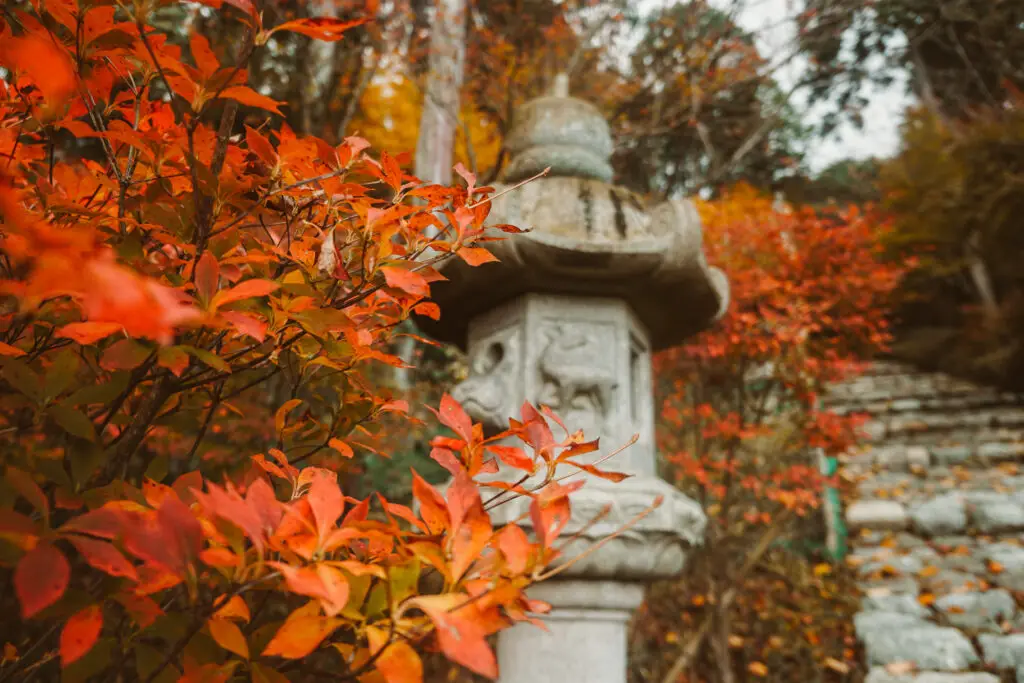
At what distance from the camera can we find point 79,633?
0.55m

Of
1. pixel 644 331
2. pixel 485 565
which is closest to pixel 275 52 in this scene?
pixel 644 331

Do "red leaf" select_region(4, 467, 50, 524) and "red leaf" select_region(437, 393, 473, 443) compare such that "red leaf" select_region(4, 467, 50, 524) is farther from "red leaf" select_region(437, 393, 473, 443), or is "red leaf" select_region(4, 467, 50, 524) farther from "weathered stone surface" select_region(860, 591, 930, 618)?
"weathered stone surface" select_region(860, 591, 930, 618)

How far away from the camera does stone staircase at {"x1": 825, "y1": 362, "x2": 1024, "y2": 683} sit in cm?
325

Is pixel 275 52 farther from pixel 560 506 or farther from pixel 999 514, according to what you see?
pixel 999 514

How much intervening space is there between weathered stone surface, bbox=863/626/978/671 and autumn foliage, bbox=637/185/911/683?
0.41 m

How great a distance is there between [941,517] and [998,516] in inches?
12.7

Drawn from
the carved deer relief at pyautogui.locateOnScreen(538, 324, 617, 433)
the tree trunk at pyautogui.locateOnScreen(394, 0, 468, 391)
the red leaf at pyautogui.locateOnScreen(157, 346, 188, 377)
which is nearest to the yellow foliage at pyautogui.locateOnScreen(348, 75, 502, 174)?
the tree trunk at pyautogui.locateOnScreen(394, 0, 468, 391)

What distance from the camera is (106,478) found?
88cm

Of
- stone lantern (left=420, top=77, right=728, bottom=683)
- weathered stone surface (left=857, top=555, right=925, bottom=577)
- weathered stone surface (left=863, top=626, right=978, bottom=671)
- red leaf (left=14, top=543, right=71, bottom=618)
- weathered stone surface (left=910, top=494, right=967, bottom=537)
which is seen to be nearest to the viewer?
red leaf (left=14, top=543, right=71, bottom=618)

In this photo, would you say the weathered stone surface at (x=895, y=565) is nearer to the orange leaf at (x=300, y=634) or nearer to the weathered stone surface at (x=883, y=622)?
the weathered stone surface at (x=883, y=622)

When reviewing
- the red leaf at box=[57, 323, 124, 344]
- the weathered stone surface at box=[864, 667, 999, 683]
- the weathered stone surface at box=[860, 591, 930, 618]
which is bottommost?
the weathered stone surface at box=[864, 667, 999, 683]

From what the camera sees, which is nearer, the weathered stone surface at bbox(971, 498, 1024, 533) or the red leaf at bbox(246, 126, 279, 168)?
the red leaf at bbox(246, 126, 279, 168)

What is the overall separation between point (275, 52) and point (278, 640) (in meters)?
6.13

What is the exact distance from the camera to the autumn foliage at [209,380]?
520 mm
